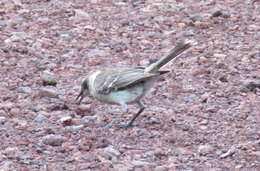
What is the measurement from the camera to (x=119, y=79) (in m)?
9.45

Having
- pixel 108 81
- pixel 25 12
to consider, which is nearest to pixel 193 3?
pixel 25 12

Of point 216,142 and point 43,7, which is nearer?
point 216,142

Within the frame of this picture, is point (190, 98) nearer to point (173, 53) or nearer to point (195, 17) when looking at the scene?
point (173, 53)

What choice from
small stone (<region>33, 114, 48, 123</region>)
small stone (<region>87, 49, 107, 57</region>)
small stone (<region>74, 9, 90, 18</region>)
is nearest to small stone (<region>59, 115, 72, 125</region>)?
small stone (<region>33, 114, 48, 123</region>)

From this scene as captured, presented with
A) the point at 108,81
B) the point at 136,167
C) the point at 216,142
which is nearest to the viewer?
the point at 136,167

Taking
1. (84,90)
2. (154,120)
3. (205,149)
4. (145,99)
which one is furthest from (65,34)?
(205,149)

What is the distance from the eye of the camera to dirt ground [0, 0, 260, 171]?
8312 millimetres

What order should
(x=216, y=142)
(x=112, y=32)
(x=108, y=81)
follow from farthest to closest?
(x=112, y=32) < (x=108, y=81) < (x=216, y=142)

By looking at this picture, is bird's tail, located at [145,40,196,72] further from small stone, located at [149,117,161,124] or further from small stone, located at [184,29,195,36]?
small stone, located at [184,29,195,36]

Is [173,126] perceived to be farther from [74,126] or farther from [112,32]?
[112,32]

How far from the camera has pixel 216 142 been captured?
28.9 feet

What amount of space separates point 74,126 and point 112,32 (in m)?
3.97

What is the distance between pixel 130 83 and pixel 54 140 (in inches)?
49.2

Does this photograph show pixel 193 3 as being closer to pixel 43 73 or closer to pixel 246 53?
pixel 246 53
